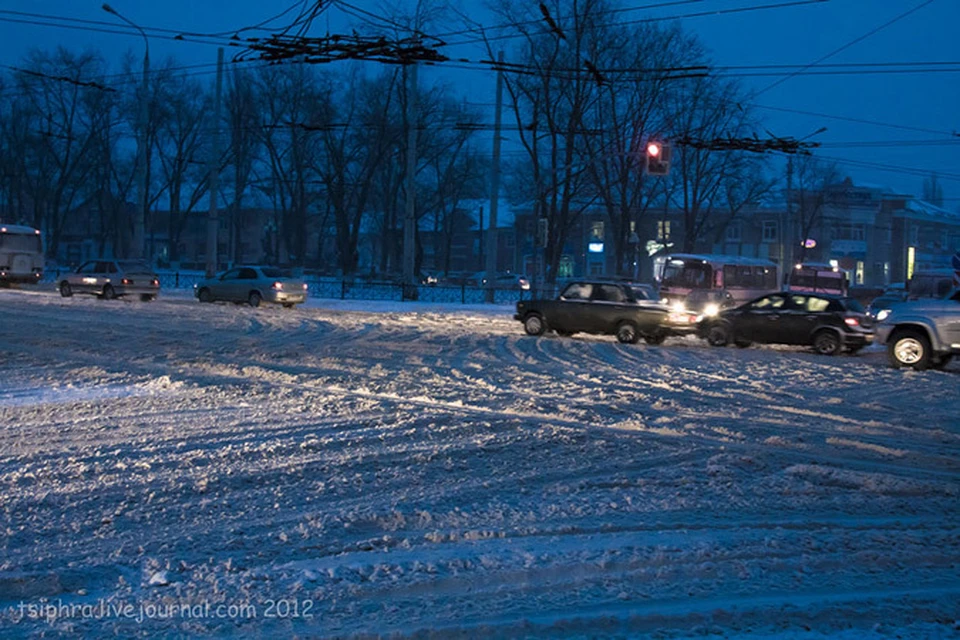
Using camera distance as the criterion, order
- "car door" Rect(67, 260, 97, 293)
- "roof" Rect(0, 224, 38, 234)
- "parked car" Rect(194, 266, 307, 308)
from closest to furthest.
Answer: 1. "parked car" Rect(194, 266, 307, 308)
2. "car door" Rect(67, 260, 97, 293)
3. "roof" Rect(0, 224, 38, 234)

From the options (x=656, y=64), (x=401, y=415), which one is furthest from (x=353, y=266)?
(x=401, y=415)

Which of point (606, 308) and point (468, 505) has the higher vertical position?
point (606, 308)

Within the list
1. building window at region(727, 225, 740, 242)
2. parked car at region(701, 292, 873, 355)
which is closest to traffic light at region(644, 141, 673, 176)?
parked car at region(701, 292, 873, 355)

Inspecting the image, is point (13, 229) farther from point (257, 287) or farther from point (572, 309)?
point (572, 309)

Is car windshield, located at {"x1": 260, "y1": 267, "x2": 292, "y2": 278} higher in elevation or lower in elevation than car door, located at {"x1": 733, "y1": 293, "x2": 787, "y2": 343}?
higher

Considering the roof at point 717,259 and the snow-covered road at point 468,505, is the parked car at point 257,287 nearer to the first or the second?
the roof at point 717,259

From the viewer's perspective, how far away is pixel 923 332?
1870 centimetres

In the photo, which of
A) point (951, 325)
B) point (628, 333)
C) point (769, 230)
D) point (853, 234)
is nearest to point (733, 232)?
point (769, 230)

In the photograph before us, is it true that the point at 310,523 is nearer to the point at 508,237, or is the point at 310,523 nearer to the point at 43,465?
the point at 43,465

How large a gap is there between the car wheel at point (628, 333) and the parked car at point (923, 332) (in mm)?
6030

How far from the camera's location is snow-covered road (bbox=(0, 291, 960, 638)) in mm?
4992

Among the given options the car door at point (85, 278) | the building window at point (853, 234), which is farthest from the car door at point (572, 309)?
the building window at point (853, 234)

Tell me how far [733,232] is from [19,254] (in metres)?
58.4

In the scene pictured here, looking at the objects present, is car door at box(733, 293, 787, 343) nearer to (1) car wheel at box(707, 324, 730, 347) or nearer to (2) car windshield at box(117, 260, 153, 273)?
(1) car wheel at box(707, 324, 730, 347)
